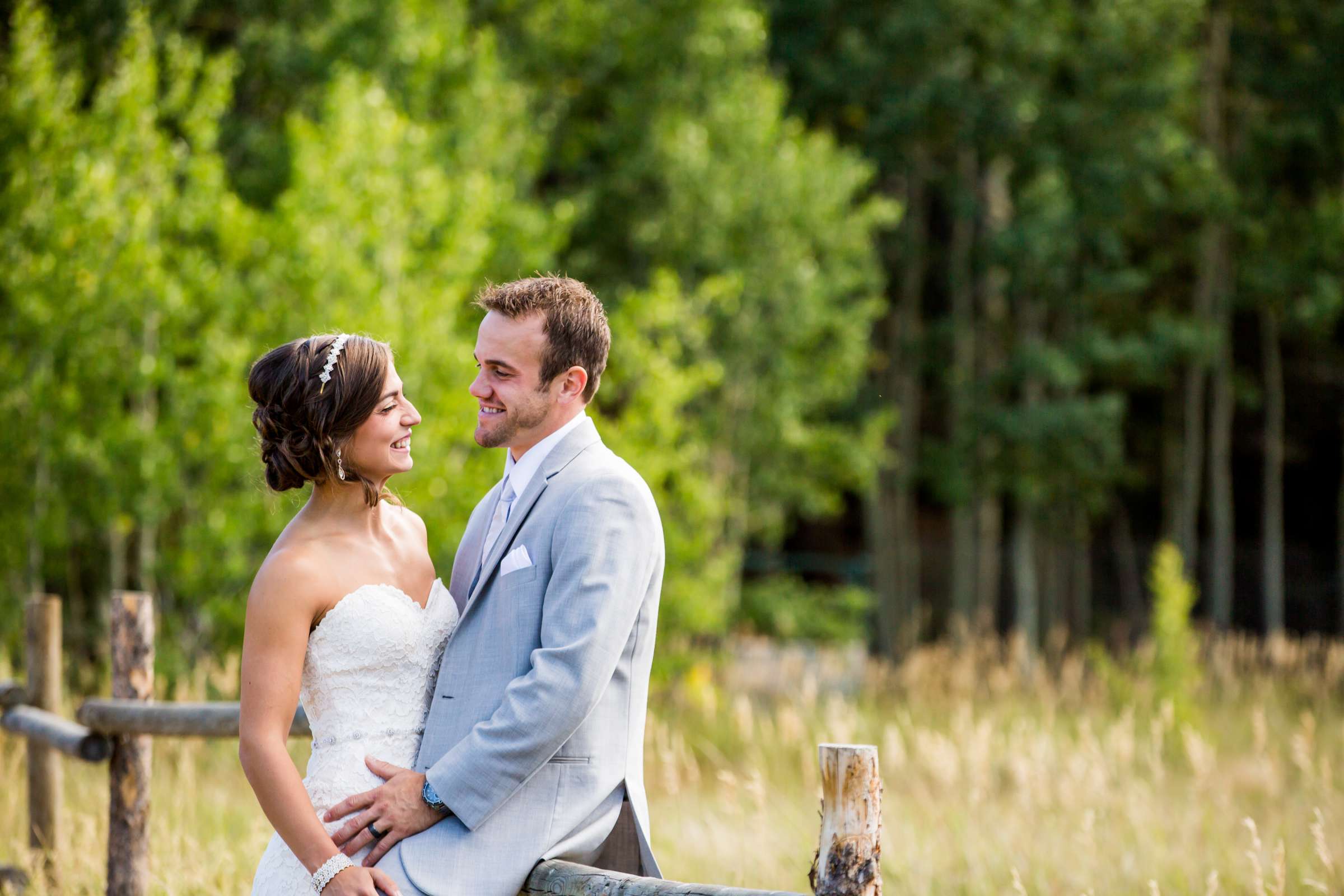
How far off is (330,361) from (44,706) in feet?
12.8

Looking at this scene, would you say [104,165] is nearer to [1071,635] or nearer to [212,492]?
[212,492]

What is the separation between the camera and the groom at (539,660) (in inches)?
101

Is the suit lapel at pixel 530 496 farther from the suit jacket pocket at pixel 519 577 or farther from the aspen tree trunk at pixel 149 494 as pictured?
the aspen tree trunk at pixel 149 494

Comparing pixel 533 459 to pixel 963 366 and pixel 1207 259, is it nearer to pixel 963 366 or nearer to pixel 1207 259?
pixel 963 366

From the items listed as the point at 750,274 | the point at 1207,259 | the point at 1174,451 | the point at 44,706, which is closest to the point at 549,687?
the point at 44,706

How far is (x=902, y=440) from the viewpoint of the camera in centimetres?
1923

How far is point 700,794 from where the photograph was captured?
7.48m

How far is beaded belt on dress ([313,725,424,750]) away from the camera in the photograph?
2.81m

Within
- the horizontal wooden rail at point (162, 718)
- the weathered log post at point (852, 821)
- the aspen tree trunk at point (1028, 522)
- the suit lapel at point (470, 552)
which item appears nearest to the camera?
the weathered log post at point (852, 821)

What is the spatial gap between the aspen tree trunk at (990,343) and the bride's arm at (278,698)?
15.8 m

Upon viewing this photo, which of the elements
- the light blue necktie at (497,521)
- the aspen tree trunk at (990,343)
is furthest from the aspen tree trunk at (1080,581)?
the light blue necktie at (497,521)

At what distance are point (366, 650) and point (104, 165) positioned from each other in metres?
7.71

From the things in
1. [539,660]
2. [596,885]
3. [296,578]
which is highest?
[296,578]

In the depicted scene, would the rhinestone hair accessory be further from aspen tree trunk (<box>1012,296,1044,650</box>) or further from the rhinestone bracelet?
aspen tree trunk (<box>1012,296,1044,650</box>)
